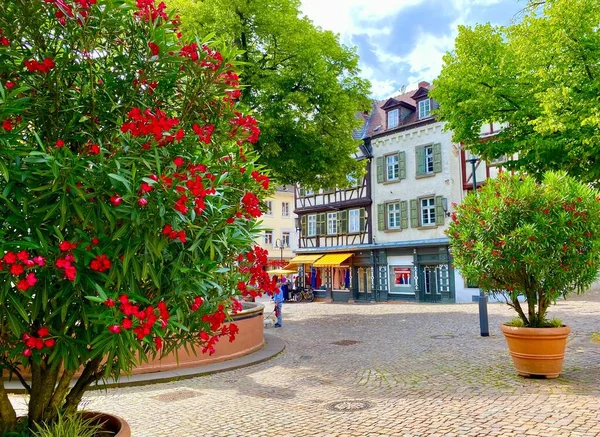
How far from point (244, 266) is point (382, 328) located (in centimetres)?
1320

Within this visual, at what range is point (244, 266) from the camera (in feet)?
12.4

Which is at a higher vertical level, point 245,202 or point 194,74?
point 194,74

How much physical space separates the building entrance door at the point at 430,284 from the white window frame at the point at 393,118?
9.31 metres

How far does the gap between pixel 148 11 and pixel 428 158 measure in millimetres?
27120

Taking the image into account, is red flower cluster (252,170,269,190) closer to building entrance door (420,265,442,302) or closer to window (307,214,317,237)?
building entrance door (420,265,442,302)

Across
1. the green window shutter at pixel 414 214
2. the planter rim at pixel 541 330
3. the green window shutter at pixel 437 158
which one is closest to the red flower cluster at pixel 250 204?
the planter rim at pixel 541 330

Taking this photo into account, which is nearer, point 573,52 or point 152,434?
point 152,434

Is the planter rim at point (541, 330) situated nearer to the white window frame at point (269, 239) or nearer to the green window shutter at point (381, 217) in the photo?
the green window shutter at point (381, 217)

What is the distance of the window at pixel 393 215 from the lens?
98.6 ft

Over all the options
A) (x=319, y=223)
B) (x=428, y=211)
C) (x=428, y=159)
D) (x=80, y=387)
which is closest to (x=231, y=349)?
(x=80, y=387)

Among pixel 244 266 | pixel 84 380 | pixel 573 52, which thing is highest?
pixel 573 52

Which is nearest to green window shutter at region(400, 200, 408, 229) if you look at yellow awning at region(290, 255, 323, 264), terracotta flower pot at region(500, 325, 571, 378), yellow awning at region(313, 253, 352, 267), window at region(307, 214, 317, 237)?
yellow awning at region(313, 253, 352, 267)

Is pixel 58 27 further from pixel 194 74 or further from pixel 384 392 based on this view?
pixel 384 392

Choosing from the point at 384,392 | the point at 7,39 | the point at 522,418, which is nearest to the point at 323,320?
the point at 384,392
